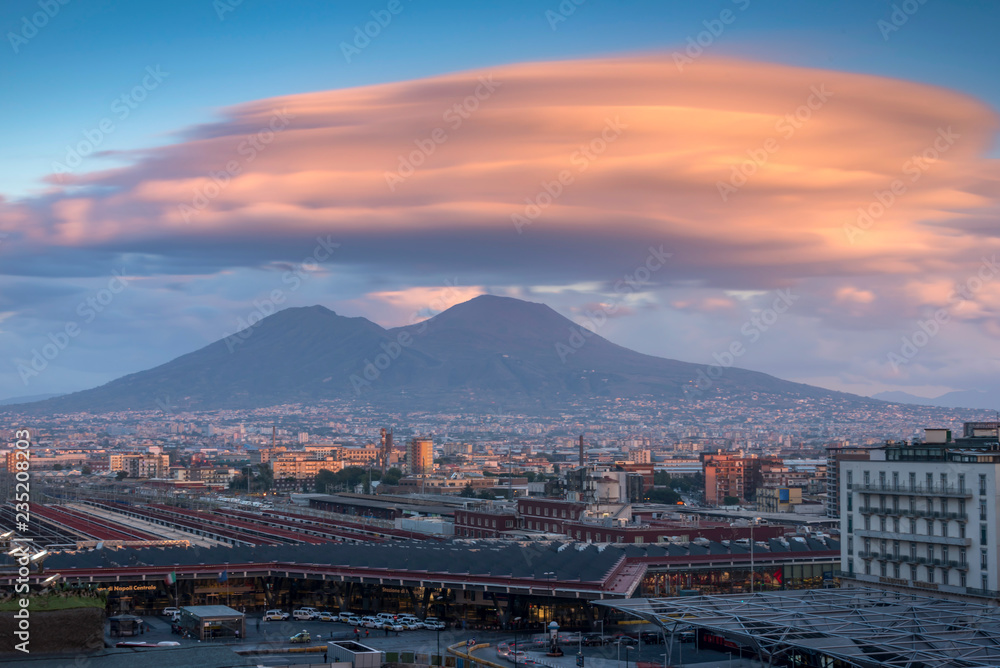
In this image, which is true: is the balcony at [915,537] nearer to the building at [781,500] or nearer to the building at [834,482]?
the building at [834,482]

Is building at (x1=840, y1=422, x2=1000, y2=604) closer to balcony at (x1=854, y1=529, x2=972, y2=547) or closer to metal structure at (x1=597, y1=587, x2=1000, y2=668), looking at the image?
balcony at (x1=854, y1=529, x2=972, y2=547)

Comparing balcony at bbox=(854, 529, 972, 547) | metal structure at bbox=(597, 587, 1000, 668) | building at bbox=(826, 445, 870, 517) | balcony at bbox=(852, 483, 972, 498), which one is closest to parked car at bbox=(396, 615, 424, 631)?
metal structure at bbox=(597, 587, 1000, 668)

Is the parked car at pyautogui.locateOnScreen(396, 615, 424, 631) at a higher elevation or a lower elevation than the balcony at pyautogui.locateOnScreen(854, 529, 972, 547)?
lower

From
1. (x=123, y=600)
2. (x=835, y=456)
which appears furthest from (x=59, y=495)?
(x=123, y=600)

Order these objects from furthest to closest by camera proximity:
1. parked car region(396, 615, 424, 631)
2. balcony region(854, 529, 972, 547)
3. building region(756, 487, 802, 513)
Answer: building region(756, 487, 802, 513), parked car region(396, 615, 424, 631), balcony region(854, 529, 972, 547)

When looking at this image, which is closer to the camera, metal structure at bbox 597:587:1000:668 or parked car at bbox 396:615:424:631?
metal structure at bbox 597:587:1000:668

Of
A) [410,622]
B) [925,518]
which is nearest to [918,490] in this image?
[925,518]
